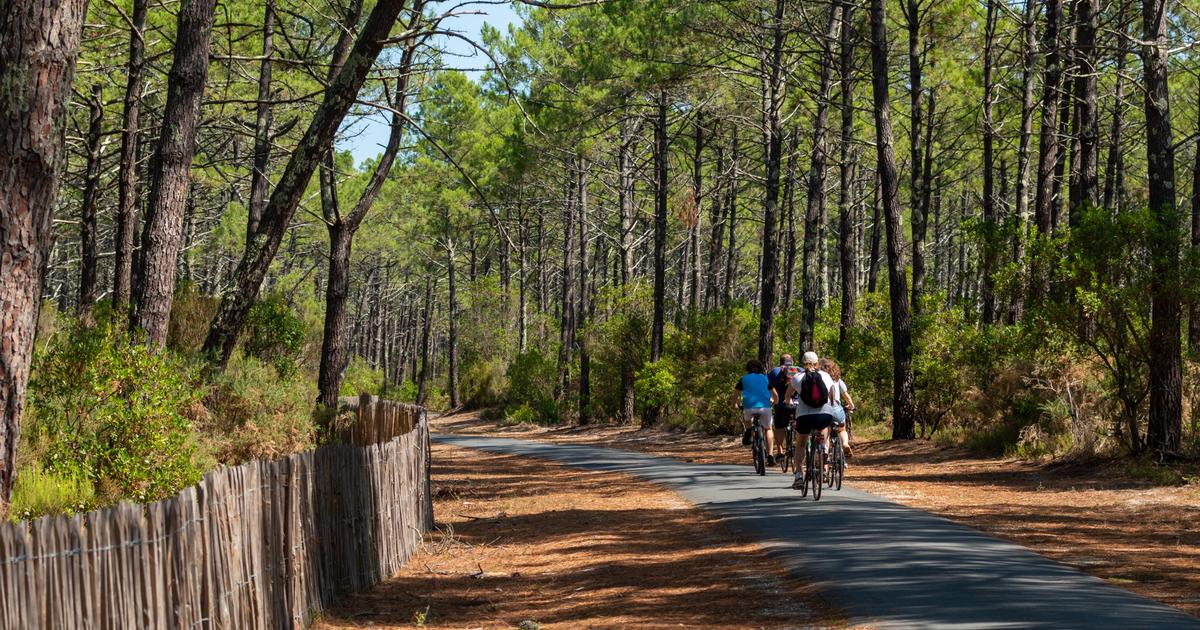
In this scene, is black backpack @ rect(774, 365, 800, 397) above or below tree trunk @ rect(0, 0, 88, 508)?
below

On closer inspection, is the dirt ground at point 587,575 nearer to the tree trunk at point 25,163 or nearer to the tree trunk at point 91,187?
the tree trunk at point 25,163

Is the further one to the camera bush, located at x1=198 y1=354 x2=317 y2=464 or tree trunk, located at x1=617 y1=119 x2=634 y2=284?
tree trunk, located at x1=617 y1=119 x2=634 y2=284

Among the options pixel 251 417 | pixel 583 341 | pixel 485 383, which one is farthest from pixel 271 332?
pixel 485 383

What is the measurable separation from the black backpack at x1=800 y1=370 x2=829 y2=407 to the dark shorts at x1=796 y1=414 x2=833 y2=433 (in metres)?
0.17

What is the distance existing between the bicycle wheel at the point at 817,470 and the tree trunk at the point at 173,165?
7718 millimetres

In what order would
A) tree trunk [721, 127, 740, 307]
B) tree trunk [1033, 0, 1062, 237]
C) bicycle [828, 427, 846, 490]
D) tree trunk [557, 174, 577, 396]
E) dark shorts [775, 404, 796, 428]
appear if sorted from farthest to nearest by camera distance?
tree trunk [557, 174, 577, 396], tree trunk [721, 127, 740, 307], tree trunk [1033, 0, 1062, 237], dark shorts [775, 404, 796, 428], bicycle [828, 427, 846, 490]

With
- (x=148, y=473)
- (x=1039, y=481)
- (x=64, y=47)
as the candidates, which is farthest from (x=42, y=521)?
(x=1039, y=481)

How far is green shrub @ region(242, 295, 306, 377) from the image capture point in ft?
62.1

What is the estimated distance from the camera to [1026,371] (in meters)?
19.5

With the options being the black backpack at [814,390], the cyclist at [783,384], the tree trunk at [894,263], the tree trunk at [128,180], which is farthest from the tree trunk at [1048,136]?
the tree trunk at [128,180]

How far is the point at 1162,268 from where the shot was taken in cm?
1515

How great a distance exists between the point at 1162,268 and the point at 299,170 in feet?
35.9

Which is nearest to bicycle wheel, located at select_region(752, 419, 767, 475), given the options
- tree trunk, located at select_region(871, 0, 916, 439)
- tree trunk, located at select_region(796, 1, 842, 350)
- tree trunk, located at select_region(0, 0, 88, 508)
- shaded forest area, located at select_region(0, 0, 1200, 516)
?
shaded forest area, located at select_region(0, 0, 1200, 516)

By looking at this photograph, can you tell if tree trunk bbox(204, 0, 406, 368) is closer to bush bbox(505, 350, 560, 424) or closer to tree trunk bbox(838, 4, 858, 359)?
tree trunk bbox(838, 4, 858, 359)
